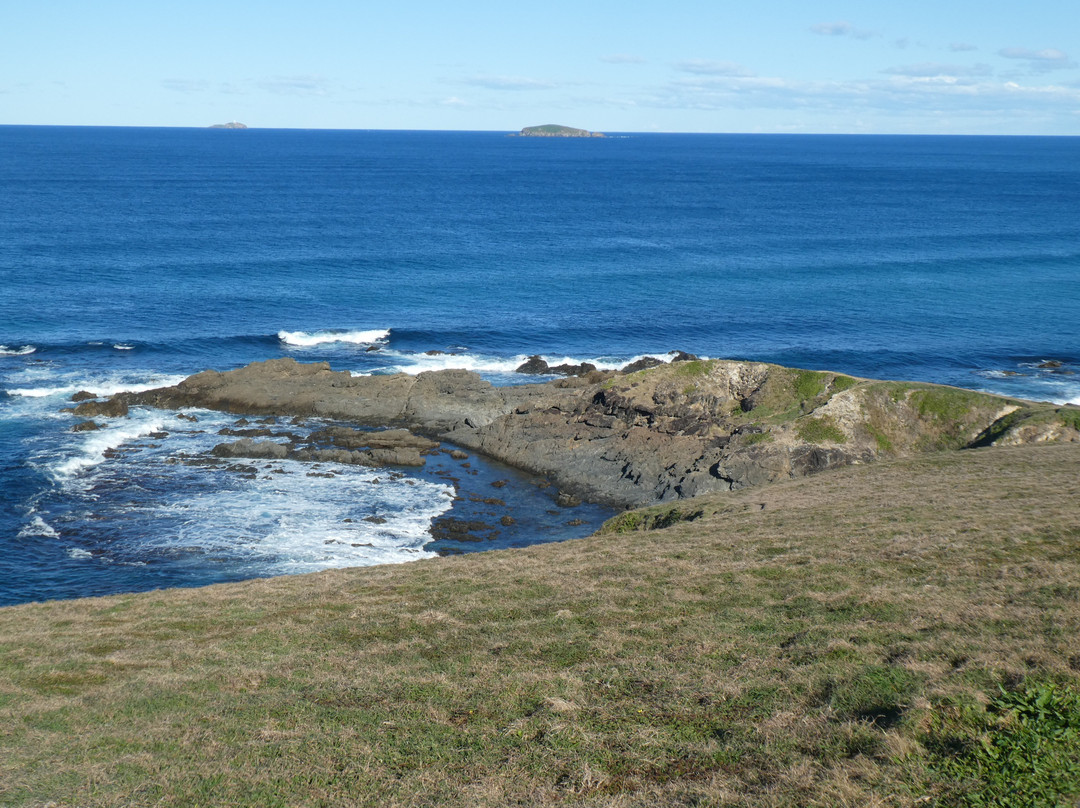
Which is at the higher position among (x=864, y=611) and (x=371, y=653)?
(x=864, y=611)

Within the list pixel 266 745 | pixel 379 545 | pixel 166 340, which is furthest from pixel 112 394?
pixel 266 745

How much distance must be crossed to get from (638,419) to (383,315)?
140 ft

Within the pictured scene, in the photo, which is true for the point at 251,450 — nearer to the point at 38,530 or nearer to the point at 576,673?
the point at 38,530

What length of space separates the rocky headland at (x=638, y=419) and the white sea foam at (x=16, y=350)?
1689 cm

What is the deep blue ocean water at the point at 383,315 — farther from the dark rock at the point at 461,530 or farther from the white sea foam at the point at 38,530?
the dark rock at the point at 461,530

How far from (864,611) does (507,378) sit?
164 feet

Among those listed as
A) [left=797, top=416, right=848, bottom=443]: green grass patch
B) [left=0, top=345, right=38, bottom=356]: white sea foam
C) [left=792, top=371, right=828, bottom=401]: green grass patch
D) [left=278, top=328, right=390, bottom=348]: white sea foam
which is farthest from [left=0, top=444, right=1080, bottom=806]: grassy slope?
[left=278, top=328, right=390, bottom=348]: white sea foam

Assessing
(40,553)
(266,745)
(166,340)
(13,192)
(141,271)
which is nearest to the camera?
(266,745)

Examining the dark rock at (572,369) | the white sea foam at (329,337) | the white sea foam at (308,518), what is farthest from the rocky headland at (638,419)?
the white sea foam at (329,337)

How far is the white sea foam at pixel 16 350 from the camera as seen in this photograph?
71.0 metres

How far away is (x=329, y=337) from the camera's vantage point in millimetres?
81188

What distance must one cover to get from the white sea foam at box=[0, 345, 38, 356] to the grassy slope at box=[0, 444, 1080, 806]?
5149cm

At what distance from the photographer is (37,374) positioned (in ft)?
217

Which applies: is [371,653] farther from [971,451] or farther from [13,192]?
[13,192]
